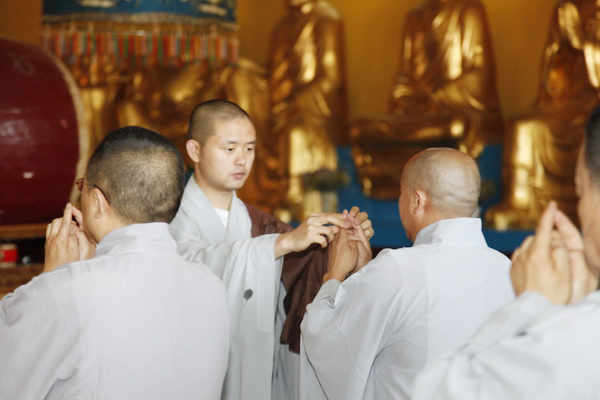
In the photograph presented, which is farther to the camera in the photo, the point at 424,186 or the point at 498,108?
the point at 498,108

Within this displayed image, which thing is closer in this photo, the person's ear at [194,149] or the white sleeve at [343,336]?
the white sleeve at [343,336]

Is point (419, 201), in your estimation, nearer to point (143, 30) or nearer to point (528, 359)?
point (528, 359)

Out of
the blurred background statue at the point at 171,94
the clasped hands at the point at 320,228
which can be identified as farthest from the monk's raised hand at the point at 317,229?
the blurred background statue at the point at 171,94

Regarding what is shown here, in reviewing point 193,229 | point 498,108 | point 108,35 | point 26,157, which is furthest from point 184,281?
point 498,108

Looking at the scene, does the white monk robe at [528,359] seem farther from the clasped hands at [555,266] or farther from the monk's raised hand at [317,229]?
the monk's raised hand at [317,229]

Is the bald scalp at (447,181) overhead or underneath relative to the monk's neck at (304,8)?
underneath

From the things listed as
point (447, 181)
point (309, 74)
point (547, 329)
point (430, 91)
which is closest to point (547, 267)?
point (547, 329)

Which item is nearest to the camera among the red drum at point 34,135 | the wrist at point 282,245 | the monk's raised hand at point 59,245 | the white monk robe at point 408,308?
the monk's raised hand at point 59,245

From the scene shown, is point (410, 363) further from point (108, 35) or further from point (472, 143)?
point (472, 143)

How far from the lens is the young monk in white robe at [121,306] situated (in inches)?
59.2

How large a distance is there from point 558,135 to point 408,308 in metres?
4.08

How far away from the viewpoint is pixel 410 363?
196 cm

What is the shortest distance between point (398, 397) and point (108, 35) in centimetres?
246

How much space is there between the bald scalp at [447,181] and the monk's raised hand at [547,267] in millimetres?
766
